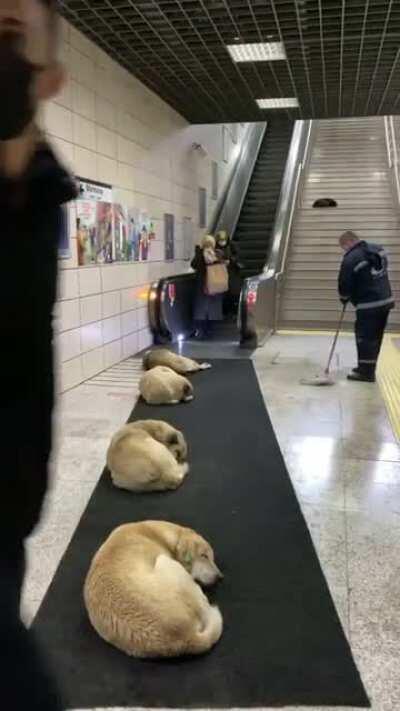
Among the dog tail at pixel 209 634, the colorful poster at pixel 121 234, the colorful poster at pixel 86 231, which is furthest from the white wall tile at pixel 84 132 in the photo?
the dog tail at pixel 209 634

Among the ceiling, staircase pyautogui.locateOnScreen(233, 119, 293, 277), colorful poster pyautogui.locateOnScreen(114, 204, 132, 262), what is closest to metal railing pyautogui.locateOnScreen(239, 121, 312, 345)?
staircase pyautogui.locateOnScreen(233, 119, 293, 277)

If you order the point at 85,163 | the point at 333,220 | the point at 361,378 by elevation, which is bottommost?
the point at 361,378

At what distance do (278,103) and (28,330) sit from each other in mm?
9121

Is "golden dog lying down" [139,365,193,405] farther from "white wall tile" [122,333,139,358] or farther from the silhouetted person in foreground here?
the silhouetted person in foreground

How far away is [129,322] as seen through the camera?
7.52m

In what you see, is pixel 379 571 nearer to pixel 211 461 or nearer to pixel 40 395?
pixel 211 461

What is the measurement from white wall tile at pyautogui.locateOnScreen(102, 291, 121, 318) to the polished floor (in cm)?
71

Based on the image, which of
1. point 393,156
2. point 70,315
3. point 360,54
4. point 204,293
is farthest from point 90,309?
point 393,156

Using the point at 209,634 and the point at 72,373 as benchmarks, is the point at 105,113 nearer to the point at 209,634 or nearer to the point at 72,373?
the point at 72,373

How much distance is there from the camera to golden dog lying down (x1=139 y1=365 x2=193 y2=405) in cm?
517

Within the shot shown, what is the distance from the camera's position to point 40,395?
0.75 m

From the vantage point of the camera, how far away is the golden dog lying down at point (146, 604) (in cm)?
193

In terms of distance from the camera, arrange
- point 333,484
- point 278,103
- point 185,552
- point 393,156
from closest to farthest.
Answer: point 185,552 → point 333,484 → point 278,103 → point 393,156

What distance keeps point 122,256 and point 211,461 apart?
12.7 ft
